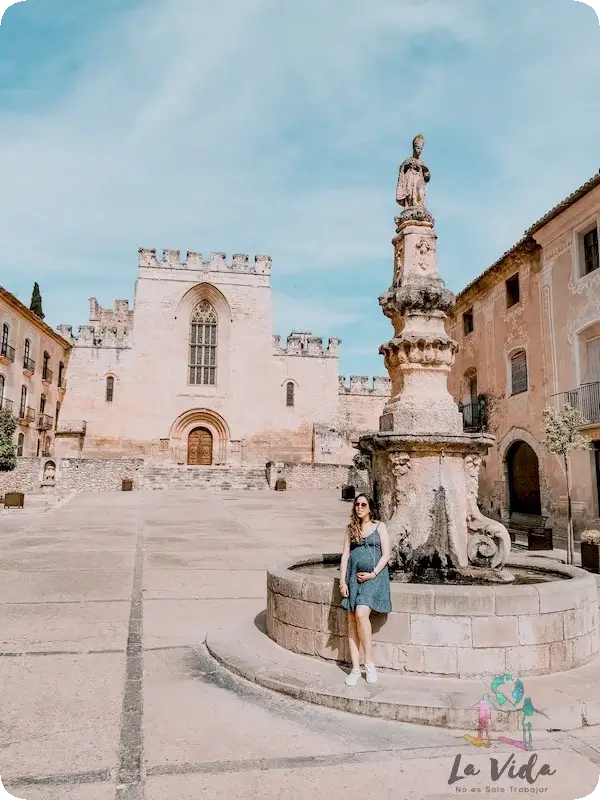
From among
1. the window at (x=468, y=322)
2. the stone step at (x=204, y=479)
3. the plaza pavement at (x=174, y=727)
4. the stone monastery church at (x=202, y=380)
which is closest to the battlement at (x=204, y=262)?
the stone monastery church at (x=202, y=380)

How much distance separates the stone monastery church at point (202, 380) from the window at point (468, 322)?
548 inches

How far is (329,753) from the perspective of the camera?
3422 millimetres

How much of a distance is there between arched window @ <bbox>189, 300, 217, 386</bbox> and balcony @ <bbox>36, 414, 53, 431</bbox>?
940 cm

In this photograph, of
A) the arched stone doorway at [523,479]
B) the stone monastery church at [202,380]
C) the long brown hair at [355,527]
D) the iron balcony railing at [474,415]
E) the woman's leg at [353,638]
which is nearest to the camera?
Answer: the woman's leg at [353,638]

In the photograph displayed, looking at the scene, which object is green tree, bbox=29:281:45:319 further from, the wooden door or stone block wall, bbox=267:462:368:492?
stone block wall, bbox=267:462:368:492

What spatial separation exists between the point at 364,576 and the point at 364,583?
7 centimetres

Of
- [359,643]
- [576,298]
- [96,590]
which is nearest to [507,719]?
[359,643]

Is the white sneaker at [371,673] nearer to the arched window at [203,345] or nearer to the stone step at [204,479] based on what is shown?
the stone step at [204,479]

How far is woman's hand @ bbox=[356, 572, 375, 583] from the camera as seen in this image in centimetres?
426

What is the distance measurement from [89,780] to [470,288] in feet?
64.6

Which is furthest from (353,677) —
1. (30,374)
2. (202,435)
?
(30,374)

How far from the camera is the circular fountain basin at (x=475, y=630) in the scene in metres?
4.32

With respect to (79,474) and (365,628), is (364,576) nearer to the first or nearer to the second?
(365,628)

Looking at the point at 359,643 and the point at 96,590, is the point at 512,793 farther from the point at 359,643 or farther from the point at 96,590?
the point at 96,590
